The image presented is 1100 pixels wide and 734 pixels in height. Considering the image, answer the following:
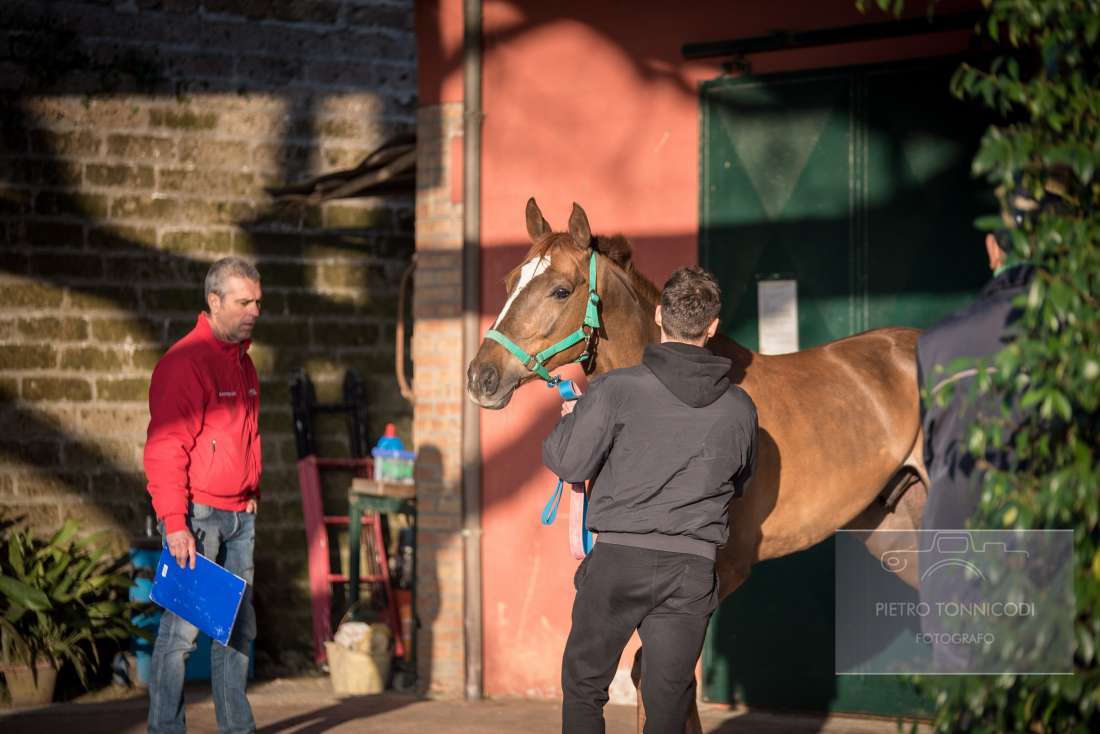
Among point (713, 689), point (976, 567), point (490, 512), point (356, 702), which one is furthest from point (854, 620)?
point (976, 567)

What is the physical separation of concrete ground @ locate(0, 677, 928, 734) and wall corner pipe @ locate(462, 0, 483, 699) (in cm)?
41

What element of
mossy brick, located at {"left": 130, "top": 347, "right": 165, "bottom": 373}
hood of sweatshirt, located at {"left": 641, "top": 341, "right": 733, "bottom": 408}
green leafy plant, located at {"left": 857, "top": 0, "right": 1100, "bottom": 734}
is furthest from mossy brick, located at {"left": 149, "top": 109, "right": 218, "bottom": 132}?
green leafy plant, located at {"left": 857, "top": 0, "right": 1100, "bottom": 734}

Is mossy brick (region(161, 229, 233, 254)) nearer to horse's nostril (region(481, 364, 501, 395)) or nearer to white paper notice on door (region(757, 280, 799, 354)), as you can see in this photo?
white paper notice on door (region(757, 280, 799, 354))

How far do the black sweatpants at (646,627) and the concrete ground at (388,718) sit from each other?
2.52 meters

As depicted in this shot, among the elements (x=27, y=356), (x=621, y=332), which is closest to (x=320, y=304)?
(x=27, y=356)

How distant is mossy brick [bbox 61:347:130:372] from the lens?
826 centimetres

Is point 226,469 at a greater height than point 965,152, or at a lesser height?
lesser

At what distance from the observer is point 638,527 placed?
3.73m

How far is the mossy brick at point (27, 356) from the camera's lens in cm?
809

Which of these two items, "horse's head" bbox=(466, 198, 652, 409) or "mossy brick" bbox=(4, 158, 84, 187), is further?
"mossy brick" bbox=(4, 158, 84, 187)

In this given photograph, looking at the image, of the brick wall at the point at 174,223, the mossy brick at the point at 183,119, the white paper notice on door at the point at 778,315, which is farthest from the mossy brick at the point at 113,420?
the white paper notice on door at the point at 778,315

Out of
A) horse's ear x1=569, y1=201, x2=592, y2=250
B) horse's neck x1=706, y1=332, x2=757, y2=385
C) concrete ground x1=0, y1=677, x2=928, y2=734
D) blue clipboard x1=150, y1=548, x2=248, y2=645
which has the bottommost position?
concrete ground x1=0, y1=677, x2=928, y2=734

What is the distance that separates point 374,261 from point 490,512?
2812 mm

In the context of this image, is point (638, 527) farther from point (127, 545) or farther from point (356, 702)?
point (127, 545)
